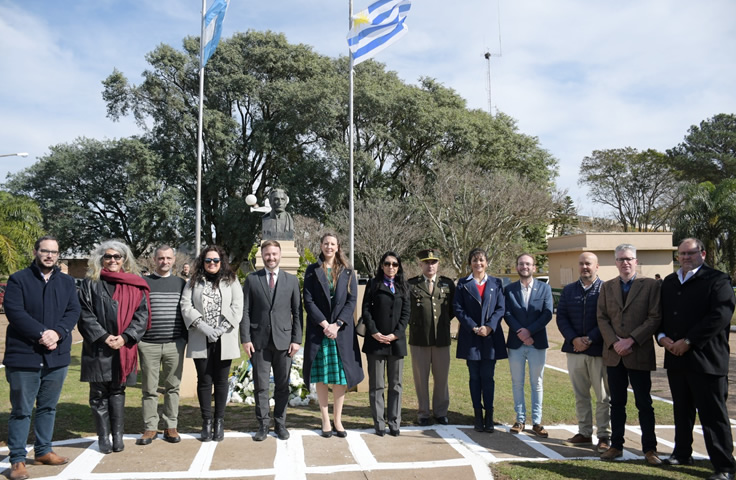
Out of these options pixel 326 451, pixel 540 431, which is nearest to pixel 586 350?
pixel 540 431

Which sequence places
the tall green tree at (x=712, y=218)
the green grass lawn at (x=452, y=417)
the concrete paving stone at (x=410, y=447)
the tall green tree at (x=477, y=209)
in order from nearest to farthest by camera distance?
1. the green grass lawn at (x=452, y=417)
2. the concrete paving stone at (x=410, y=447)
3. the tall green tree at (x=477, y=209)
4. the tall green tree at (x=712, y=218)

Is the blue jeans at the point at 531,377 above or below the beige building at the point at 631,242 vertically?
below

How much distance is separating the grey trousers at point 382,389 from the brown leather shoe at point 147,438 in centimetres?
209

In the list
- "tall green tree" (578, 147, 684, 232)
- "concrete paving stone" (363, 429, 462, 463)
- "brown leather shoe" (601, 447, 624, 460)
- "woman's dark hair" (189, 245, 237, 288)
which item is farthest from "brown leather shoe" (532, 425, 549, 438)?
"tall green tree" (578, 147, 684, 232)

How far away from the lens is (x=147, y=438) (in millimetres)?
5000

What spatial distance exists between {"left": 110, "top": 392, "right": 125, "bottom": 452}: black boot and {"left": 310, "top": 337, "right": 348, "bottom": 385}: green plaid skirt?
1754mm

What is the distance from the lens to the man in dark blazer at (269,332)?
5250mm

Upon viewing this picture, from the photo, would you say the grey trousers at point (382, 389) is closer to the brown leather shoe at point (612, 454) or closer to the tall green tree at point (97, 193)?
the brown leather shoe at point (612, 454)

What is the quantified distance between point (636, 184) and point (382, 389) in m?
38.7

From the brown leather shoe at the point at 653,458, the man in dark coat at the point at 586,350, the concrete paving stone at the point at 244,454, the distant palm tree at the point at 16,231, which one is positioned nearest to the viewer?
the concrete paving stone at the point at 244,454

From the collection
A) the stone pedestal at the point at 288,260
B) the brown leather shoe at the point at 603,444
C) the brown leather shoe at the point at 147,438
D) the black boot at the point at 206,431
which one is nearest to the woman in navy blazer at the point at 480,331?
the brown leather shoe at the point at 603,444

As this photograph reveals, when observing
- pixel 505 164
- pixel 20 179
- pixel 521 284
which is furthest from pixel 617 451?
pixel 20 179

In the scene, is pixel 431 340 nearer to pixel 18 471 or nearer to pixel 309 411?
pixel 309 411

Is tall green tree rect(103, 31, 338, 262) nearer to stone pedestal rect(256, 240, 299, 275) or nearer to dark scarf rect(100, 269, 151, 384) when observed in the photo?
stone pedestal rect(256, 240, 299, 275)
